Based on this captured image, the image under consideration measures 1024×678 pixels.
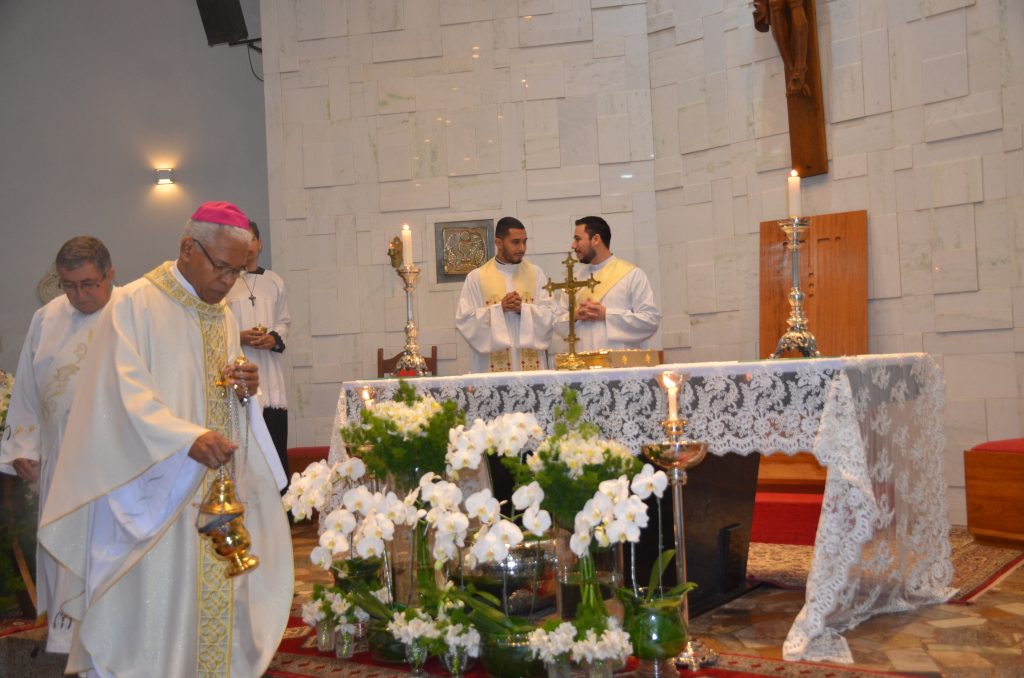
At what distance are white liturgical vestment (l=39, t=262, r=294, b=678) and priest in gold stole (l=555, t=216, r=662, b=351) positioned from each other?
2.36 m

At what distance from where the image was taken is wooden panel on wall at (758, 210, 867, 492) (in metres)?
7.14

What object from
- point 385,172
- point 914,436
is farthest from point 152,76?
point 914,436

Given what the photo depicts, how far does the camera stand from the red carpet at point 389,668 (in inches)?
140

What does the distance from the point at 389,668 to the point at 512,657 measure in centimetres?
60

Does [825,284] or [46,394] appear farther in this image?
[825,284]

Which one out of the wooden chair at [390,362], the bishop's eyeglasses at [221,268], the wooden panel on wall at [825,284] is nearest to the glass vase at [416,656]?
the bishop's eyeglasses at [221,268]

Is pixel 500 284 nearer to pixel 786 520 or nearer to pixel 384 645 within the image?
pixel 786 520

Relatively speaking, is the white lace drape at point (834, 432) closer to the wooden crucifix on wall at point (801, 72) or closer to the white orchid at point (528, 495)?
the white orchid at point (528, 495)

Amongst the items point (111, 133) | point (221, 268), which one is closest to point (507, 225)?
point (221, 268)

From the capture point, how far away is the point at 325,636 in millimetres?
4141

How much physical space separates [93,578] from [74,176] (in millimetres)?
7565

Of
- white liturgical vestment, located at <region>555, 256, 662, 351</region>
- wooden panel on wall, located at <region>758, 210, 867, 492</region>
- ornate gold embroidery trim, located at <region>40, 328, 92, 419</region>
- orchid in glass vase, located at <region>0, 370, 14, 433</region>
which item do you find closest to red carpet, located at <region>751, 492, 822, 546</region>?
wooden panel on wall, located at <region>758, 210, 867, 492</region>

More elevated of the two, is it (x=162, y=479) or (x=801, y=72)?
(x=801, y=72)

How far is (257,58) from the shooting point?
34.2 ft
